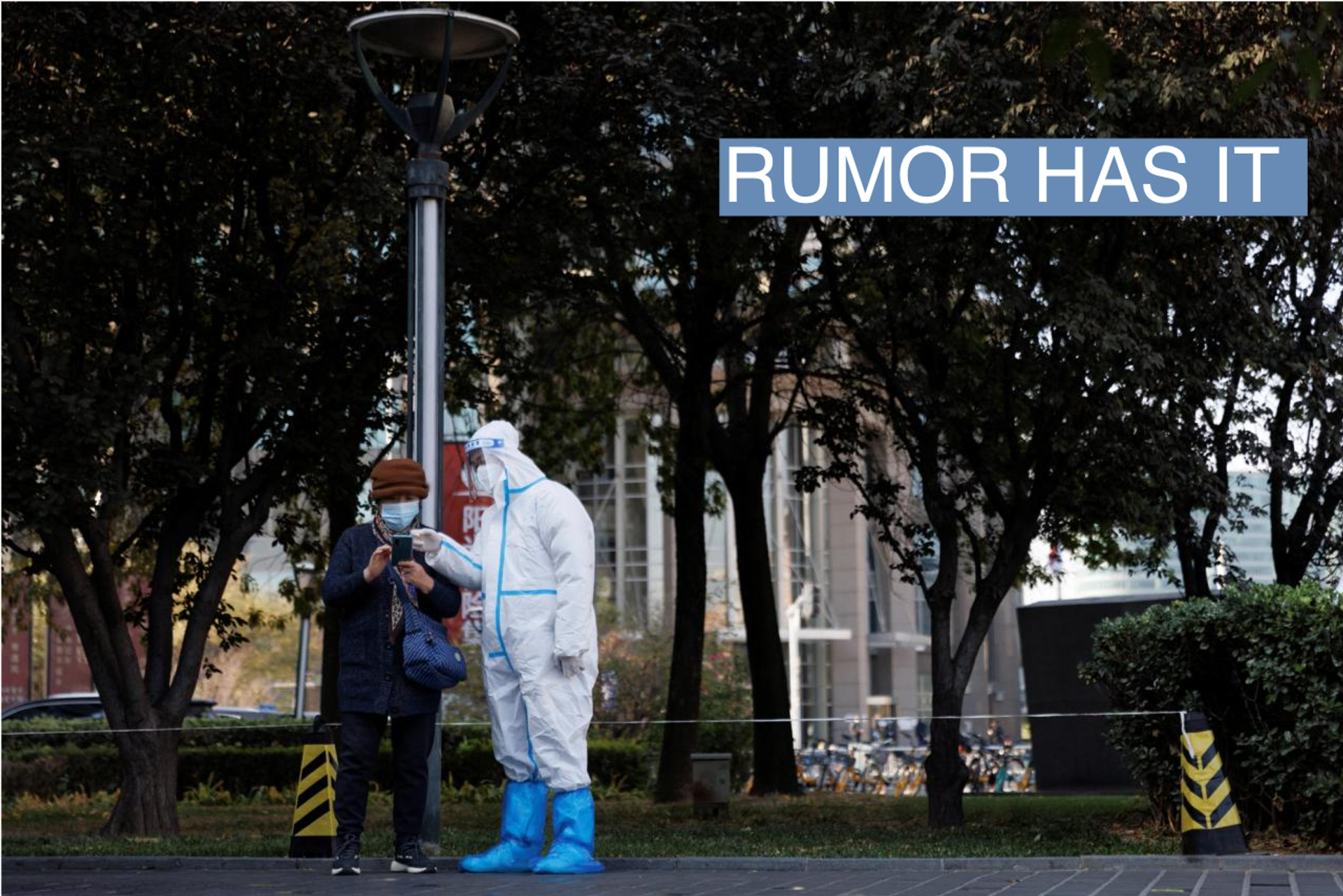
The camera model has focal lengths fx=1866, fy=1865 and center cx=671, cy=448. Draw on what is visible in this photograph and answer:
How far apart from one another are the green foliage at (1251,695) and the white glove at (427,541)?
480 cm

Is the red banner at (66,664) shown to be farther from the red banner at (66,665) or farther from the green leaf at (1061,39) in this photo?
the green leaf at (1061,39)

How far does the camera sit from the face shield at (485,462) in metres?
9.17

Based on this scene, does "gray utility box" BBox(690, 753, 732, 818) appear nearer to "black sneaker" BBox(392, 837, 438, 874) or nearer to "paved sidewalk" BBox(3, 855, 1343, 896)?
"paved sidewalk" BBox(3, 855, 1343, 896)

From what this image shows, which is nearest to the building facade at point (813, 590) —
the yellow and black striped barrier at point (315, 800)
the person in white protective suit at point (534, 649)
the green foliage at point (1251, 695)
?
the green foliage at point (1251, 695)

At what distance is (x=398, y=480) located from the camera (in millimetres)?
9078

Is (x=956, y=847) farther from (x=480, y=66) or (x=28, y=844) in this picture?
(x=480, y=66)

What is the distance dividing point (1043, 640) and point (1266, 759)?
11.7 meters

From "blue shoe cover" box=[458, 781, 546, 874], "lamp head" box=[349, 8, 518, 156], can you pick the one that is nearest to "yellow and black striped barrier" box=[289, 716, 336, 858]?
"blue shoe cover" box=[458, 781, 546, 874]

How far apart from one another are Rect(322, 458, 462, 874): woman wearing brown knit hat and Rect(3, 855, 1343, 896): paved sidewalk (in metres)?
0.28

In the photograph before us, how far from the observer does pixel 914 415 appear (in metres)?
15.5

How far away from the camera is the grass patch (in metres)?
11.5

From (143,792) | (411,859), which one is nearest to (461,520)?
(143,792)

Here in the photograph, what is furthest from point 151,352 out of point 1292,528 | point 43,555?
point 1292,528

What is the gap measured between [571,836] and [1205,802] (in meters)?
3.49
